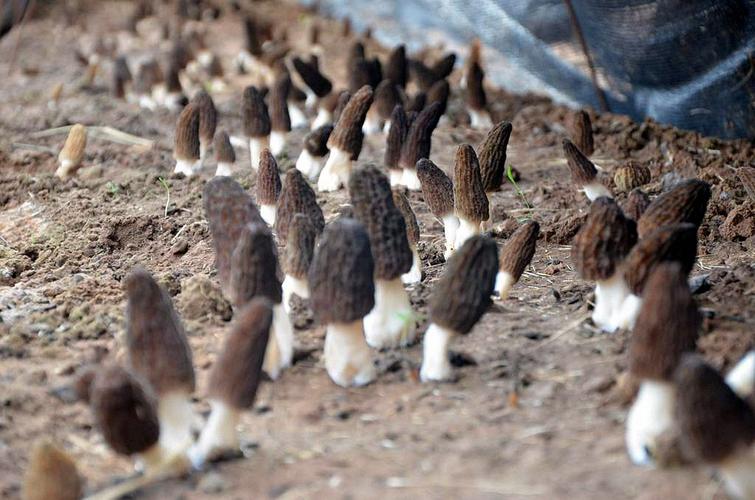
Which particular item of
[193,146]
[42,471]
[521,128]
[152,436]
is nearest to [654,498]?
[152,436]

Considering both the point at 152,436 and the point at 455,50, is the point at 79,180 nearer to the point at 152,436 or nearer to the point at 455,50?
the point at 152,436

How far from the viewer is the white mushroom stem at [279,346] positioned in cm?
330

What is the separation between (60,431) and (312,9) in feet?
32.0

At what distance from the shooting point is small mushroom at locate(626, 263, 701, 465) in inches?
104

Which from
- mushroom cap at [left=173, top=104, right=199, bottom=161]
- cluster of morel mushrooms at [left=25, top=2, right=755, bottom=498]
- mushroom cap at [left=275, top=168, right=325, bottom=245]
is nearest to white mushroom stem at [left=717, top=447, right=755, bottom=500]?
cluster of morel mushrooms at [left=25, top=2, right=755, bottom=498]

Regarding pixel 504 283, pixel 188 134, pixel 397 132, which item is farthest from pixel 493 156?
pixel 188 134

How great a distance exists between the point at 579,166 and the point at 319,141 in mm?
1545

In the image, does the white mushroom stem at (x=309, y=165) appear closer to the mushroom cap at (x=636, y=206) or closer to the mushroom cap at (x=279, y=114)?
the mushroom cap at (x=279, y=114)

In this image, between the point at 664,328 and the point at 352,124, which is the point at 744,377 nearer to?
the point at 664,328

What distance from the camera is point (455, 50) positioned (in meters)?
9.59

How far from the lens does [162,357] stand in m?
2.83

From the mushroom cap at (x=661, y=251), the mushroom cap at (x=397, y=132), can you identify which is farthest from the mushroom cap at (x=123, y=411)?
the mushroom cap at (x=397, y=132)

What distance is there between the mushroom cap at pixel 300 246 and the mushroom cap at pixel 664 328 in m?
1.36

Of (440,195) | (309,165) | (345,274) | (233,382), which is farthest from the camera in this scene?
(309,165)
